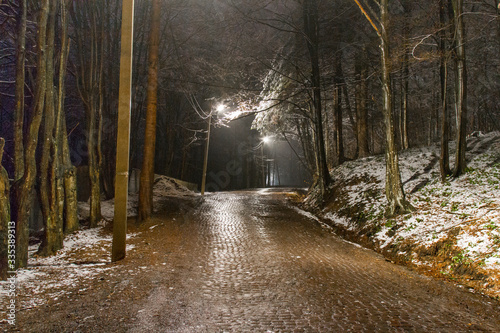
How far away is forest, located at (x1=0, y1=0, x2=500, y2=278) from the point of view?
638 cm

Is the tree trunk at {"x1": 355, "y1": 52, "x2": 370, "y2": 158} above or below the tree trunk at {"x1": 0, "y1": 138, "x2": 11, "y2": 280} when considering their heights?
above

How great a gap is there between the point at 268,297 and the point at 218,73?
47.6 ft

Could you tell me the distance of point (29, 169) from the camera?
5648 mm

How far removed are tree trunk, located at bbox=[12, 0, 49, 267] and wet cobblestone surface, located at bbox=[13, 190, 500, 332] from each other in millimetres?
1810

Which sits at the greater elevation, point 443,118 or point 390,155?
point 443,118

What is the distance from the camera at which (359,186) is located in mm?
12859

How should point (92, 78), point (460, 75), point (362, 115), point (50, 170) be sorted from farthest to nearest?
point (362, 115) → point (92, 78) → point (460, 75) → point (50, 170)

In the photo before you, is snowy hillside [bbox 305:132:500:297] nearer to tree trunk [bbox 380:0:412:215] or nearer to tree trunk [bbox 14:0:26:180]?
tree trunk [bbox 380:0:412:215]

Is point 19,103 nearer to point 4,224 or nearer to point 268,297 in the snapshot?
point 4,224

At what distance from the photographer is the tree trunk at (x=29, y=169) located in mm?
5465

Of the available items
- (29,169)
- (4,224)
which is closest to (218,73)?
(29,169)

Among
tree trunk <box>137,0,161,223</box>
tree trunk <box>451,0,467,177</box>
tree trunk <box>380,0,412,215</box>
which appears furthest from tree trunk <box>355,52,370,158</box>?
tree trunk <box>137,0,161,223</box>

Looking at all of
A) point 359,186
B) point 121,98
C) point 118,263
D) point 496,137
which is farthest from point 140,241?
point 496,137

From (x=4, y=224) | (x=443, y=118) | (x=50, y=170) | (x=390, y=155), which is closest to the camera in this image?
(x=4, y=224)
